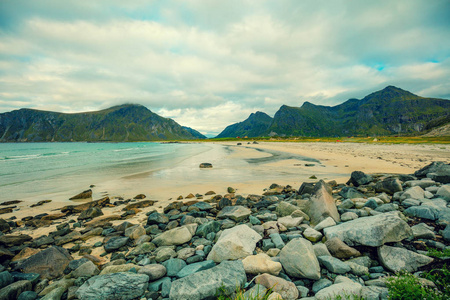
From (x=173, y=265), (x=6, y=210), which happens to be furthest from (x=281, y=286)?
(x=6, y=210)

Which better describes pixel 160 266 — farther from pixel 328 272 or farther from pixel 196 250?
pixel 328 272

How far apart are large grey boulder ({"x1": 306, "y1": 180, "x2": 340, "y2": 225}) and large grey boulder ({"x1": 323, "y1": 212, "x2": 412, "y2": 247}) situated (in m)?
1.79

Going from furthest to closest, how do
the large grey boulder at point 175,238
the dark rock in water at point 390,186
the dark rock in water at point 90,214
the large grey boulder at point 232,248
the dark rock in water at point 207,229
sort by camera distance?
the dark rock in water at point 390,186 < the dark rock in water at point 90,214 < the dark rock in water at point 207,229 < the large grey boulder at point 175,238 < the large grey boulder at point 232,248

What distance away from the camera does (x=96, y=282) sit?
14.9 feet

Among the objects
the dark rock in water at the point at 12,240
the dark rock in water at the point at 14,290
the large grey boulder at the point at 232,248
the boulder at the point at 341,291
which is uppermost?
the boulder at the point at 341,291

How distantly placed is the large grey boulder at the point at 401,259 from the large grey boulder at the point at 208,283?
350 centimetres

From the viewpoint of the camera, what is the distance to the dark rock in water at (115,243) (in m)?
7.05

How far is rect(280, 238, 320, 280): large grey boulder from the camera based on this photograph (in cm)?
452

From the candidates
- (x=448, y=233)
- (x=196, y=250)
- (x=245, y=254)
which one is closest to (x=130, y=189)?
(x=196, y=250)

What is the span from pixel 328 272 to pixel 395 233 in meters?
2.18

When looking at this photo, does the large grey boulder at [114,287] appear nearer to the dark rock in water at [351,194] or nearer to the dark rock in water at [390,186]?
the dark rock in water at [351,194]

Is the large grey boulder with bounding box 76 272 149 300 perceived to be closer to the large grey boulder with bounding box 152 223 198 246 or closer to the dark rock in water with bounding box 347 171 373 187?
the large grey boulder with bounding box 152 223 198 246

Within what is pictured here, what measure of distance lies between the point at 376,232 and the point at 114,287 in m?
6.74

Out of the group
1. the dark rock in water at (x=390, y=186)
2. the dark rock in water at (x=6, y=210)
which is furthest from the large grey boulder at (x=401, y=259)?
the dark rock in water at (x=6, y=210)
